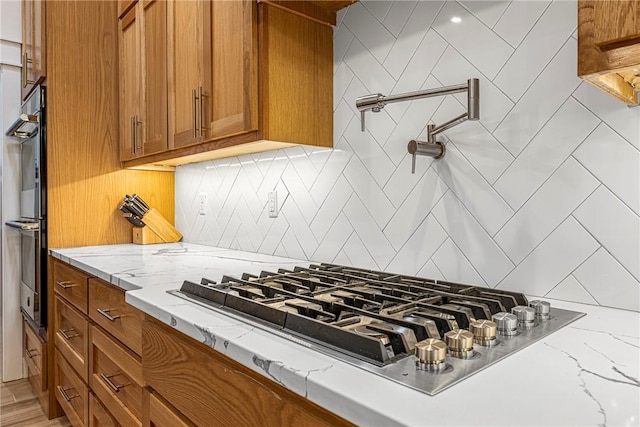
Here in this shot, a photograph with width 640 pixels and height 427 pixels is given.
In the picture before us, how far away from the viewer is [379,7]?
1.48 meters

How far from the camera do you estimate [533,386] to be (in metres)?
0.59

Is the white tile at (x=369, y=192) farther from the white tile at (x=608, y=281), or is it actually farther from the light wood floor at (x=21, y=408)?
the light wood floor at (x=21, y=408)

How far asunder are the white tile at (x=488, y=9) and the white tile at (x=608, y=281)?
0.66 metres

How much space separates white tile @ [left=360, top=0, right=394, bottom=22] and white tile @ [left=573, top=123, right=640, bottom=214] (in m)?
0.78

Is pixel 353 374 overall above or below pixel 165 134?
below

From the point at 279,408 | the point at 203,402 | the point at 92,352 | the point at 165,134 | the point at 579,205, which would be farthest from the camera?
the point at 165,134

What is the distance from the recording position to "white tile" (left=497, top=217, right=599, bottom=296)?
104 cm

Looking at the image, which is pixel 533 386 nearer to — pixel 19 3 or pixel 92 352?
pixel 92 352

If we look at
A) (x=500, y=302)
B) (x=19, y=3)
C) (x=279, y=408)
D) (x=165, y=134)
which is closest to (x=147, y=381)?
(x=279, y=408)

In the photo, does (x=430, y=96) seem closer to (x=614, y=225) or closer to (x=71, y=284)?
(x=614, y=225)

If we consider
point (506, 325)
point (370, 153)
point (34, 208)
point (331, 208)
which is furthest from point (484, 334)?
point (34, 208)

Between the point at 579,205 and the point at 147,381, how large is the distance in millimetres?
1205

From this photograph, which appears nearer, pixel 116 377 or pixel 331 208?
pixel 116 377

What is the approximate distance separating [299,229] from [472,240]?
0.78 meters
